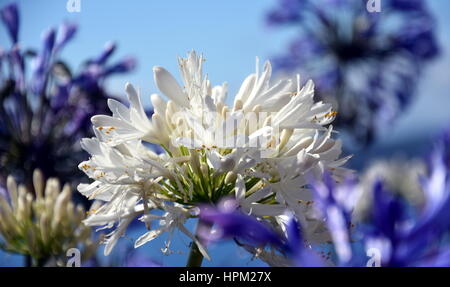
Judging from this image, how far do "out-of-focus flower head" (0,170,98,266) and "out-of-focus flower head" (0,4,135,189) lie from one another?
29 cm

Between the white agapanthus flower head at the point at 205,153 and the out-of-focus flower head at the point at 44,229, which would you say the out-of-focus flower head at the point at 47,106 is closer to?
the out-of-focus flower head at the point at 44,229

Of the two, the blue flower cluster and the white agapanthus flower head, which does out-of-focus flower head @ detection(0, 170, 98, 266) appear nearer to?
the white agapanthus flower head

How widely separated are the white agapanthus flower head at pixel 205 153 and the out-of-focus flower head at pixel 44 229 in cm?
21

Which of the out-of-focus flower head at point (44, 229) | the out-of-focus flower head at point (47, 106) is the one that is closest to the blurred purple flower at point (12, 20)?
the out-of-focus flower head at point (47, 106)

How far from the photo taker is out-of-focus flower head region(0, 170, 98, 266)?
0.88 meters

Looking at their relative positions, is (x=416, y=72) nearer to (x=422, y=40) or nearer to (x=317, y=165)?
(x=422, y=40)

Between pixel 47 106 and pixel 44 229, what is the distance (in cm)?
49

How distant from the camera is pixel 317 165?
63 centimetres

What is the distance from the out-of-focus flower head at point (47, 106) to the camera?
49.4 inches

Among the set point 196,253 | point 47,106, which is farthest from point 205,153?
point 47,106

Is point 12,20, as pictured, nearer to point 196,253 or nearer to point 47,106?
point 47,106

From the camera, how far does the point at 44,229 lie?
0.88 m

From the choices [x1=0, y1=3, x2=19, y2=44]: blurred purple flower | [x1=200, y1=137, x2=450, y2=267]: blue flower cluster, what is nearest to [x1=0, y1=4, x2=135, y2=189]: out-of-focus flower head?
[x1=0, y1=3, x2=19, y2=44]: blurred purple flower

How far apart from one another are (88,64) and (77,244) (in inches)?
23.0
